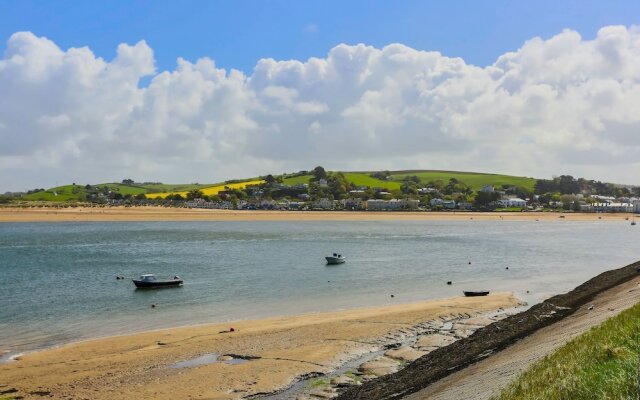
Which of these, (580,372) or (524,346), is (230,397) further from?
(580,372)

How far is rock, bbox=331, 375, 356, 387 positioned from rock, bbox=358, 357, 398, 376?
986 mm

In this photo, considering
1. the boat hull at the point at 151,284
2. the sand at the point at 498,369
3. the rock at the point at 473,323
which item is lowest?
the boat hull at the point at 151,284

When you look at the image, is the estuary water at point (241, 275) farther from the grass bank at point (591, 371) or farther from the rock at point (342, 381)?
the grass bank at point (591, 371)

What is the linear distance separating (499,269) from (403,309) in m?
28.3

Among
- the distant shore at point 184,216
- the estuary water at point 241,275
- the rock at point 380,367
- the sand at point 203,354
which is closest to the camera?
the sand at point 203,354

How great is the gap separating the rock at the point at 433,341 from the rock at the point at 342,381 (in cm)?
563

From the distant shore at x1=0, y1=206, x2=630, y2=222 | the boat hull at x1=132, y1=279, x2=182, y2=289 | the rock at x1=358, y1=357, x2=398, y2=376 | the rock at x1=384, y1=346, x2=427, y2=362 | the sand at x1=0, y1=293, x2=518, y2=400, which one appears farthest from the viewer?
the distant shore at x1=0, y1=206, x2=630, y2=222

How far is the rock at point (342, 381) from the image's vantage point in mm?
21038

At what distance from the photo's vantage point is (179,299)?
42500 mm

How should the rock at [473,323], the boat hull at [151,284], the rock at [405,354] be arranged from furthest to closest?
1. the boat hull at [151,284]
2. the rock at [473,323]
3. the rock at [405,354]

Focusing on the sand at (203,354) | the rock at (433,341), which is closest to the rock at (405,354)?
the rock at (433,341)

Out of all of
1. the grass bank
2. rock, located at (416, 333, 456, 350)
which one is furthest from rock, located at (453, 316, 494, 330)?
the grass bank

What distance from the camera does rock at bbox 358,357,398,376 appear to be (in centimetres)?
2233

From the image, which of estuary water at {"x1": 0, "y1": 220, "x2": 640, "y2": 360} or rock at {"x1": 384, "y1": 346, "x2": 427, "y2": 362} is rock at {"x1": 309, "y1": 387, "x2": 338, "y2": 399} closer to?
rock at {"x1": 384, "y1": 346, "x2": 427, "y2": 362}
